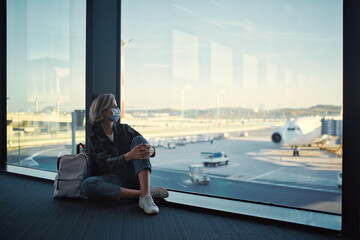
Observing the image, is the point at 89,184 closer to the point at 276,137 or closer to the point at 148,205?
the point at 148,205

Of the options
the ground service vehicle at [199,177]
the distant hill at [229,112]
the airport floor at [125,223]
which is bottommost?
the ground service vehicle at [199,177]

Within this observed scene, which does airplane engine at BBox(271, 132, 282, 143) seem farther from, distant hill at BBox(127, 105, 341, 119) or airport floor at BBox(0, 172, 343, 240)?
airport floor at BBox(0, 172, 343, 240)

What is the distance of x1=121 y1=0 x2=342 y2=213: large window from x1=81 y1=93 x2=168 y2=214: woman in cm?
102

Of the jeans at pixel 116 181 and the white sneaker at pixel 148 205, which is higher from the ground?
the jeans at pixel 116 181

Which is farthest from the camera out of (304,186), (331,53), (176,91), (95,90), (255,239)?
(304,186)

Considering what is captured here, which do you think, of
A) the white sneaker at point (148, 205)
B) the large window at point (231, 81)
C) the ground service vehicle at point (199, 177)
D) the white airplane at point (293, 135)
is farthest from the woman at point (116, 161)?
the ground service vehicle at point (199, 177)

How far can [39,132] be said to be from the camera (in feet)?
11.7

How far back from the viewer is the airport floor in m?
1.25

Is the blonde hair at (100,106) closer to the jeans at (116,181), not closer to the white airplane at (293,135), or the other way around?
the jeans at (116,181)

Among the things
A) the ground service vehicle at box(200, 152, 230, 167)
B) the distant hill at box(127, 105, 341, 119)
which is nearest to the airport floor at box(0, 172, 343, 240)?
the distant hill at box(127, 105, 341, 119)

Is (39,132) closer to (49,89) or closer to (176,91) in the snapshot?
(49,89)

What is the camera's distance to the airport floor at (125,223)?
1.25m

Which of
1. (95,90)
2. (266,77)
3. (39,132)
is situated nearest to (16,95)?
(39,132)

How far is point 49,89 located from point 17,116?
621 millimetres
